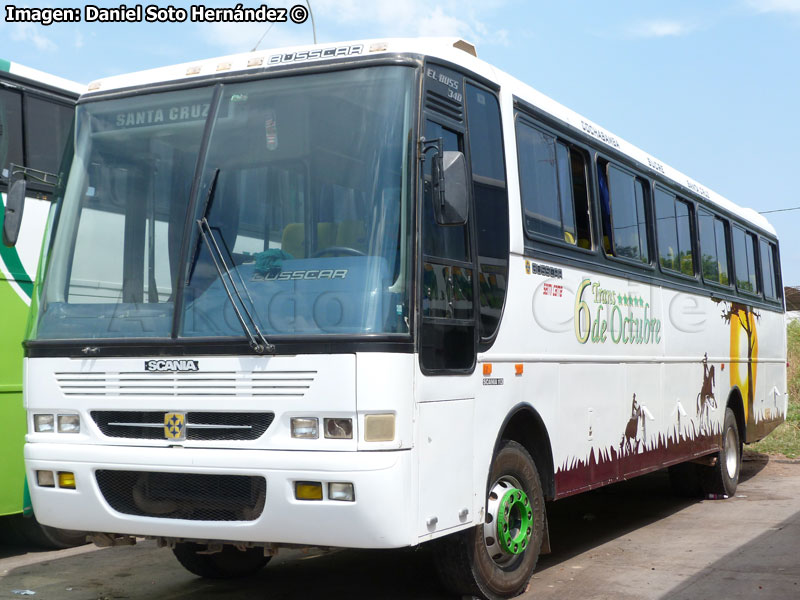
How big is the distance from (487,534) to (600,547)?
2703mm

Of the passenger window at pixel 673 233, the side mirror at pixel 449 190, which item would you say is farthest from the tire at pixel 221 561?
the passenger window at pixel 673 233

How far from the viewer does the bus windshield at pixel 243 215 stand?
5.45 meters

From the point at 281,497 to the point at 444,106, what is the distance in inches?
94.0

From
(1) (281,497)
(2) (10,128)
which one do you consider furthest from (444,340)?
(2) (10,128)

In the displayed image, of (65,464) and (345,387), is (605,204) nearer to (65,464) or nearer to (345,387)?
(345,387)

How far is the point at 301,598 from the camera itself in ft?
22.5

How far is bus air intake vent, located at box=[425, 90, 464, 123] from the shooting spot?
5797mm

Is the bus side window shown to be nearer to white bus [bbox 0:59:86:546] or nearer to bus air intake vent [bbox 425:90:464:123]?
white bus [bbox 0:59:86:546]

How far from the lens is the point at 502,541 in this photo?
6395 mm

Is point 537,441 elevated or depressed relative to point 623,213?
depressed

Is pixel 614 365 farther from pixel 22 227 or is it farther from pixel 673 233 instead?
pixel 22 227

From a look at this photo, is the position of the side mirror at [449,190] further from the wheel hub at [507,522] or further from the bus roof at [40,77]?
the bus roof at [40,77]

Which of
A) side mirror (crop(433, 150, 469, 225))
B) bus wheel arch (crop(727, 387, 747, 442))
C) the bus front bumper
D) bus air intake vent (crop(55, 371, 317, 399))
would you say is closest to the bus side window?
→ bus air intake vent (crop(55, 371, 317, 399))

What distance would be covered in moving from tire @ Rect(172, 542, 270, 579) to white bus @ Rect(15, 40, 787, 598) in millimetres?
102
